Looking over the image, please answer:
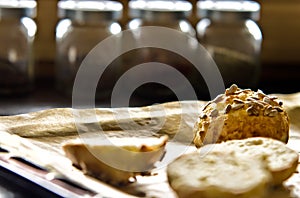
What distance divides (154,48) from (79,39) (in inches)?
5.1

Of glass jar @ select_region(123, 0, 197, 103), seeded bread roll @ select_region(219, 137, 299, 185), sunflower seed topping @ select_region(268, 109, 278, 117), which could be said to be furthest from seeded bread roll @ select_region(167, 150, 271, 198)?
glass jar @ select_region(123, 0, 197, 103)

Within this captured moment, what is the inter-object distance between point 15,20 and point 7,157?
473mm

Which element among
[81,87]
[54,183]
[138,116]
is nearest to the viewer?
[54,183]

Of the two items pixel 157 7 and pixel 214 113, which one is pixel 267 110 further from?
pixel 157 7

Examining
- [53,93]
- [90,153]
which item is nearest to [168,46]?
[53,93]

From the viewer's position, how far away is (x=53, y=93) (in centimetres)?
126

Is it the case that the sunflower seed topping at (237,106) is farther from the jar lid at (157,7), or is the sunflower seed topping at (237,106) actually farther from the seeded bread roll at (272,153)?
the jar lid at (157,7)

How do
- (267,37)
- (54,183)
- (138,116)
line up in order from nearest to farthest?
(54,183)
(138,116)
(267,37)

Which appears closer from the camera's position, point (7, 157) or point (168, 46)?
point (7, 157)

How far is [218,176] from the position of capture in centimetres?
74

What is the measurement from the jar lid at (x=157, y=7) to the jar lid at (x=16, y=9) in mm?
177

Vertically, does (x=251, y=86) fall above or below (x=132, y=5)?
below

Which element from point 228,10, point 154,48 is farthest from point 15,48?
point 228,10

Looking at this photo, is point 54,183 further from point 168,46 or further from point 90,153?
point 168,46
